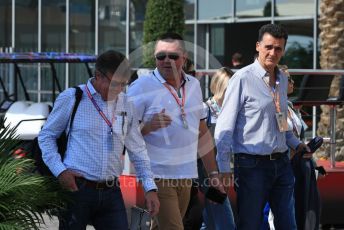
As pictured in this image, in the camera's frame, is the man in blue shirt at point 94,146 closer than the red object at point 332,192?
Yes

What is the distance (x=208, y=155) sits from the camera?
636 cm

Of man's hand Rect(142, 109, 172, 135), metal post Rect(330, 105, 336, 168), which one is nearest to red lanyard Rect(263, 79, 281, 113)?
man's hand Rect(142, 109, 172, 135)

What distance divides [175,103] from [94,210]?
1075 millimetres

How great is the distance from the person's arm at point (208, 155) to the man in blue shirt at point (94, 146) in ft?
3.22

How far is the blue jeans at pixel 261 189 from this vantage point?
6004 mm

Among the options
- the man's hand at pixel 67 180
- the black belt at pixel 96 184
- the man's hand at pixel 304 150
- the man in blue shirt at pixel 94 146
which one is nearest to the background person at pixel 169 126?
the man in blue shirt at pixel 94 146

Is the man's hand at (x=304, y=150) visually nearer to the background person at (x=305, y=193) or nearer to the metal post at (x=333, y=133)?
the background person at (x=305, y=193)

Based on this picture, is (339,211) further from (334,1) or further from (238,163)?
(334,1)

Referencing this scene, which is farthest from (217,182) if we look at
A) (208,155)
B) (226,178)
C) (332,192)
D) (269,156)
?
(332,192)

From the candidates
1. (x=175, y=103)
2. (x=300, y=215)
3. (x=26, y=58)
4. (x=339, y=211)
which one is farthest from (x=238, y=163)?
(x=26, y=58)

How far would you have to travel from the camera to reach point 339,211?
860cm

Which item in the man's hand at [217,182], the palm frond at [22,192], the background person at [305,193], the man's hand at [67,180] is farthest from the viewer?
the background person at [305,193]

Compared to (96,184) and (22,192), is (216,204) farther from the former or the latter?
(22,192)

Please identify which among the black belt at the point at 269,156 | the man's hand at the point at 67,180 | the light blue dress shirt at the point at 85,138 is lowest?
the man's hand at the point at 67,180
